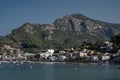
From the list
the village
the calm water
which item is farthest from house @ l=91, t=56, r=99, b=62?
the calm water

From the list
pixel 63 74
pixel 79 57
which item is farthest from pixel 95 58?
pixel 63 74

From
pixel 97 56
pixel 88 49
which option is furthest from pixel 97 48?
pixel 97 56

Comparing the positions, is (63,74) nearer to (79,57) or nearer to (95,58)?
(95,58)

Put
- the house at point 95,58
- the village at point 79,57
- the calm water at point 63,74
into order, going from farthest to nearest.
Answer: the house at point 95,58
the village at point 79,57
the calm water at point 63,74

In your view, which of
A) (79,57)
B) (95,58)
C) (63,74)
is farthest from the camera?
(79,57)

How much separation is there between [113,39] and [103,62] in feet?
73.7

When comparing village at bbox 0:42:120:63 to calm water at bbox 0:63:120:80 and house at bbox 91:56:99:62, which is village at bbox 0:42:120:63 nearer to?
house at bbox 91:56:99:62

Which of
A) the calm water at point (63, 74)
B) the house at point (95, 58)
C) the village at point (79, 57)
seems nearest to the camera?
the calm water at point (63, 74)

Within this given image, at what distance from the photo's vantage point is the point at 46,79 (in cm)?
5616

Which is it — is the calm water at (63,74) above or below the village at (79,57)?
below

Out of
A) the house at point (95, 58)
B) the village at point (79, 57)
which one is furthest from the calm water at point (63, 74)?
the house at point (95, 58)

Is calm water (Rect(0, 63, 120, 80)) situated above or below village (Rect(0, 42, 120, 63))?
below

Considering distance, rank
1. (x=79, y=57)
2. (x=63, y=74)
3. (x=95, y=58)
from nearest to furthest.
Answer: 1. (x=63, y=74)
2. (x=95, y=58)
3. (x=79, y=57)

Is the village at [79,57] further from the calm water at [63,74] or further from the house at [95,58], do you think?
the calm water at [63,74]
